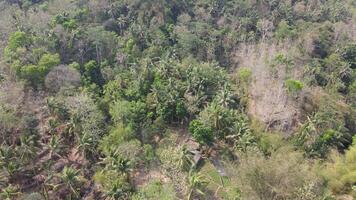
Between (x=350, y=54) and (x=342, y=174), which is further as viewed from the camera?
(x=350, y=54)

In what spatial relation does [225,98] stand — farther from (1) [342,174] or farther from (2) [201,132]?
(1) [342,174]

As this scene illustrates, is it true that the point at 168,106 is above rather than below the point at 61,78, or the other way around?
below

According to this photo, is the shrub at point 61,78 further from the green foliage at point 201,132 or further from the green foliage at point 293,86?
the green foliage at point 293,86

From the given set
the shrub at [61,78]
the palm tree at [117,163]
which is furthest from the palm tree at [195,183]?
the shrub at [61,78]

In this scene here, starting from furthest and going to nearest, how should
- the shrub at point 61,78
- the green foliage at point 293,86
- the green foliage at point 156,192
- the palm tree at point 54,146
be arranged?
the shrub at point 61,78 < the green foliage at point 293,86 < the palm tree at point 54,146 < the green foliage at point 156,192

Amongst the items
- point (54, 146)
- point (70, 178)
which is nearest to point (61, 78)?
point (54, 146)

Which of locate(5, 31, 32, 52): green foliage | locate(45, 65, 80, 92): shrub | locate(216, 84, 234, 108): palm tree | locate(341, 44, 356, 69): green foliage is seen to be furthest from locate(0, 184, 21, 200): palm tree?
locate(341, 44, 356, 69): green foliage

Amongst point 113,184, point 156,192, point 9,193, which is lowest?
point 156,192

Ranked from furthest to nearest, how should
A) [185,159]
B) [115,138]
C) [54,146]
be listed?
1. [115,138]
2. [185,159]
3. [54,146]
